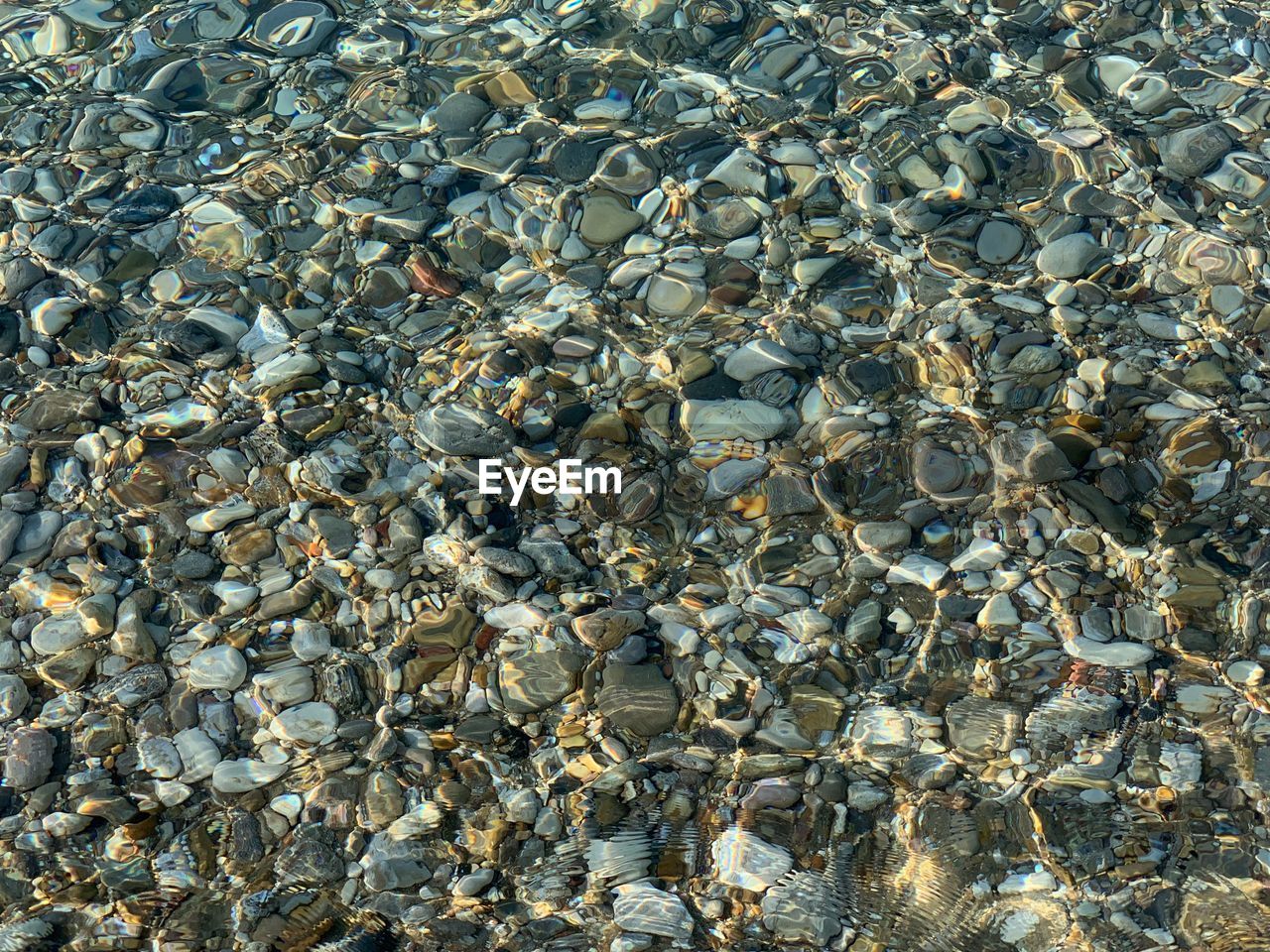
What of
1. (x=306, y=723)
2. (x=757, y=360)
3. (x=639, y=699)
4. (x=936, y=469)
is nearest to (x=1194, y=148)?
(x=936, y=469)

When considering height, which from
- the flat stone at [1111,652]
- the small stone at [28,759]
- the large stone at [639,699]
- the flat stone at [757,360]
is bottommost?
the small stone at [28,759]

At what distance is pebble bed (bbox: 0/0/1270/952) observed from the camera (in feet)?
7.30

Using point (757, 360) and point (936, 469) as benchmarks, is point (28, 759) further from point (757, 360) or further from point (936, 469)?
point (936, 469)

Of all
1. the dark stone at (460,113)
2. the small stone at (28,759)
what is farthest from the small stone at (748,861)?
the dark stone at (460,113)

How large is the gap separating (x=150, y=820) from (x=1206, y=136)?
346 centimetres

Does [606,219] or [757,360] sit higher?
[606,219]

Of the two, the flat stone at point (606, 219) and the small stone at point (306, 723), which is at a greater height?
the flat stone at point (606, 219)

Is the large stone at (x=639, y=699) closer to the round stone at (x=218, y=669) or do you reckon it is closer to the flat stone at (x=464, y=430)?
the flat stone at (x=464, y=430)

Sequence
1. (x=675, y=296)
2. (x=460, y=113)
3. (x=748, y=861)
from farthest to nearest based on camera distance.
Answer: (x=460, y=113)
(x=675, y=296)
(x=748, y=861)

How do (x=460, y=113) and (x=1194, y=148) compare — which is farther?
(x=460, y=113)

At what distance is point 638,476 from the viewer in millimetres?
2721


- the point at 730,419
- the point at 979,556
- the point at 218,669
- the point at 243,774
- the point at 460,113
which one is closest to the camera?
the point at 243,774

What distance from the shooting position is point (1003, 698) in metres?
2.38

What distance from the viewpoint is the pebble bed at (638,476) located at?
2227 millimetres
